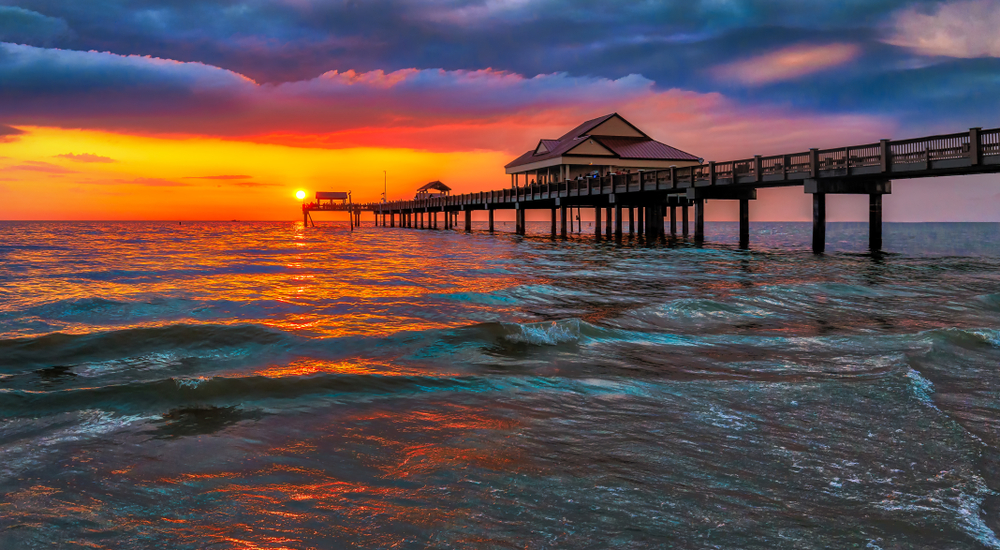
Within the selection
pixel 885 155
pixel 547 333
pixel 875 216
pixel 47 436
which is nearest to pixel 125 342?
pixel 47 436

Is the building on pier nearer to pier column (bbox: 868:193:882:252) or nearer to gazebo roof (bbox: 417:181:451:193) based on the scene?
pier column (bbox: 868:193:882:252)

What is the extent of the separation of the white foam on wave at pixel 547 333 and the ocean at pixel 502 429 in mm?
51

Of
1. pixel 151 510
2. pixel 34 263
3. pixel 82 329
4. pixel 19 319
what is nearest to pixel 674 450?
pixel 151 510

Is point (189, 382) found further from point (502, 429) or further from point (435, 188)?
point (435, 188)

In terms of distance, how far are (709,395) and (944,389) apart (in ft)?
7.08

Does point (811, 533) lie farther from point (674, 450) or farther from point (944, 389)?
point (944, 389)

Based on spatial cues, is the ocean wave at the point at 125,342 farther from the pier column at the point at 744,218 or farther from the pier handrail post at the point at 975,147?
the pier column at the point at 744,218

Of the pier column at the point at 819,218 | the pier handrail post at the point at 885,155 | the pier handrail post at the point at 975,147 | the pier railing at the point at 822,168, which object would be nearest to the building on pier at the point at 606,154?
the pier railing at the point at 822,168

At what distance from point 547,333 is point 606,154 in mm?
46018

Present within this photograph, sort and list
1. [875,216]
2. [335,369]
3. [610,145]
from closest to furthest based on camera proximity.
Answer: [335,369] < [875,216] < [610,145]

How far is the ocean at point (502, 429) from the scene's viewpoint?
3180 mm

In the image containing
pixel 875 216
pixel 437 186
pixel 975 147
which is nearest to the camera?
pixel 975 147

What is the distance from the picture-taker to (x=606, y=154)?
5262 cm

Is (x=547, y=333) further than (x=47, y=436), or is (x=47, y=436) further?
(x=547, y=333)
